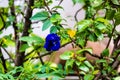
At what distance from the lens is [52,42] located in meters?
0.91

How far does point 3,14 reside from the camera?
4.55 feet

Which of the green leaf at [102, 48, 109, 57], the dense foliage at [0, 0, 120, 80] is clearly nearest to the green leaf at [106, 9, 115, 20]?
the dense foliage at [0, 0, 120, 80]

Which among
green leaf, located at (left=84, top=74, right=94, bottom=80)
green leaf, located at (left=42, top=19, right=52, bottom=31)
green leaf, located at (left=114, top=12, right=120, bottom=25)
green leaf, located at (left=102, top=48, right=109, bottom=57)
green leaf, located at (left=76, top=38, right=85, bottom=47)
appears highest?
green leaf, located at (left=42, top=19, right=52, bottom=31)

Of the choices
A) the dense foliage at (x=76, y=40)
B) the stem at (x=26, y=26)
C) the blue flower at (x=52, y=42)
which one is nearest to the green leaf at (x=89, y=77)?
the dense foliage at (x=76, y=40)

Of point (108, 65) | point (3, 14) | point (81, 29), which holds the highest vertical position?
point (3, 14)

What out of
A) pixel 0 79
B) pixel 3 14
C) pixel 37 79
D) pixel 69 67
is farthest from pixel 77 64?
pixel 3 14

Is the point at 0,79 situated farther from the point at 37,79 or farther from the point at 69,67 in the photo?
the point at 69,67

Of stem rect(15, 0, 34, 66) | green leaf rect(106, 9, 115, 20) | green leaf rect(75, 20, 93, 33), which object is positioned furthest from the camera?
stem rect(15, 0, 34, 66)

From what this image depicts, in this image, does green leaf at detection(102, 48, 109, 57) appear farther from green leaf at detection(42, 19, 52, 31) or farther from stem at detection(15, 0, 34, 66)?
stem at detection(15, 0, 34, 66)

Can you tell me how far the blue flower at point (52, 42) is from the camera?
0.89m

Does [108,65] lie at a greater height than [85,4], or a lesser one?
lesser

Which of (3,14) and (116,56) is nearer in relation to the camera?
(116,56)

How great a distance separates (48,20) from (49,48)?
0.08 meters

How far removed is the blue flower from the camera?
0.89 m
